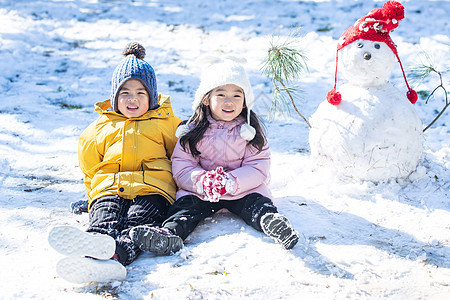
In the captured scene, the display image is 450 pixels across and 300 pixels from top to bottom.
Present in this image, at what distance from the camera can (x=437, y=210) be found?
3.15 meters

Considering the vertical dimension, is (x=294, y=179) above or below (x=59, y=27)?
below

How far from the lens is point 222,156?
3.11 m

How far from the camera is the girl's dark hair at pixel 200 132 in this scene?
10.2 ft

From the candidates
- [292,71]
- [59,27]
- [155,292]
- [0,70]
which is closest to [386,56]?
[292,71]

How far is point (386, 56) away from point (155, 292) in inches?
90.3

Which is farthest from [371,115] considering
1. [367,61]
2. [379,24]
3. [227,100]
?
[227,100]

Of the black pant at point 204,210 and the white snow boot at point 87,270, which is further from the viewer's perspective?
the black pant at point 204,210

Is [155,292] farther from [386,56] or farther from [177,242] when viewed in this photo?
[386,56]

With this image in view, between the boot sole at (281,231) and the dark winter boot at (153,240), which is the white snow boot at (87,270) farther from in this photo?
Result: the boot sole at (281,231)

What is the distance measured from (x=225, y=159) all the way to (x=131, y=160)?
25.2 inches

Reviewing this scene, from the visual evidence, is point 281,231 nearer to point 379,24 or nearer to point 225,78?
point 225,78

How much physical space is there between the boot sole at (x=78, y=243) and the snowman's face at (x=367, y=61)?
214cm

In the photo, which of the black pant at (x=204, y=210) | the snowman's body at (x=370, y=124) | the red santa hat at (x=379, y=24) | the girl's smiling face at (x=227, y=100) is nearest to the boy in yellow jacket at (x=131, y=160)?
the black pant at (x=204, y=210)

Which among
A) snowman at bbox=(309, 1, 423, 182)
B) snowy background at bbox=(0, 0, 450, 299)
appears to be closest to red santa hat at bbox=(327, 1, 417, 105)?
snowman at bbox=(309, 1, 423, 182)
